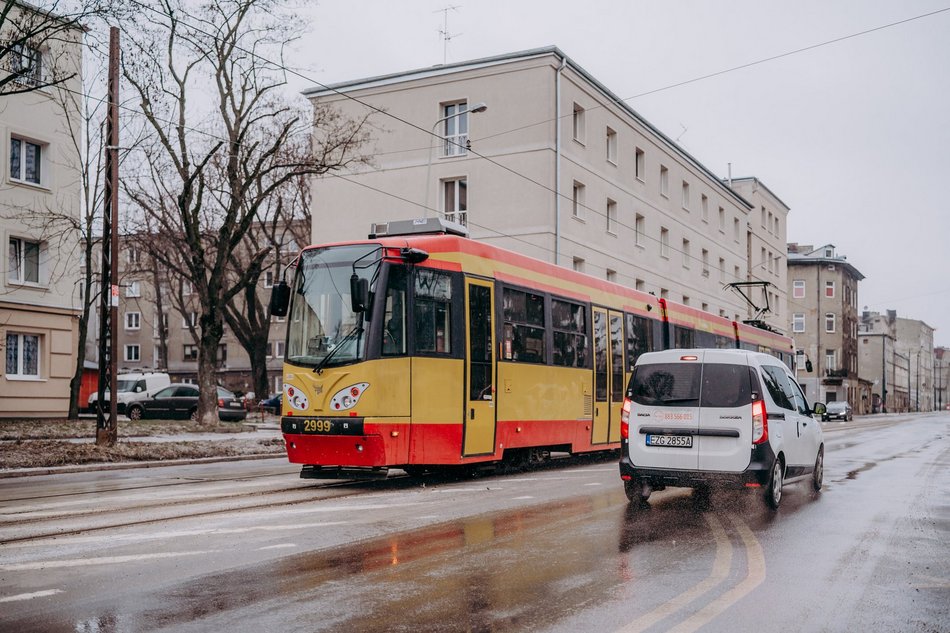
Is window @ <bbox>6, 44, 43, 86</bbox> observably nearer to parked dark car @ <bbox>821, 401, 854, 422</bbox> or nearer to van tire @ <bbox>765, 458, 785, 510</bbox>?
van tire @ <bbox>765, 458, 785, 510</bbox>

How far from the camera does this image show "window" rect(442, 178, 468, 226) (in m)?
35.7

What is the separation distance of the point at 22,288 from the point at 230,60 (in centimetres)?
1009

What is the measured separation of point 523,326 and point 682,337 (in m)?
8.64

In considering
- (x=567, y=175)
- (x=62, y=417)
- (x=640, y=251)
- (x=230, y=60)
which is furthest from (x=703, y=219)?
(x=62, y=417)

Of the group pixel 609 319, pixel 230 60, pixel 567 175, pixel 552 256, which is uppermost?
pixel 230 60

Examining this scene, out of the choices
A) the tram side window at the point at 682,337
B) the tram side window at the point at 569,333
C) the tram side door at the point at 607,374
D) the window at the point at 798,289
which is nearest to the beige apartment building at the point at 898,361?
the window at the point at 798,289

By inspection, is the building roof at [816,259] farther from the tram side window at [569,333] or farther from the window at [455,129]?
the tram side window at [569,333]

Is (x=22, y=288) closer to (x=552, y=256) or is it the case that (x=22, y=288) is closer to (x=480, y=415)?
(x=552, y=256)

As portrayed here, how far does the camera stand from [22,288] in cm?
3091

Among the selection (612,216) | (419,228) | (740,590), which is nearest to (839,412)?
(612,216)

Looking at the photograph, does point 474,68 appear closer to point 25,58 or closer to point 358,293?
point 25,58

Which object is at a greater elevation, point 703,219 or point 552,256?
point 703,219

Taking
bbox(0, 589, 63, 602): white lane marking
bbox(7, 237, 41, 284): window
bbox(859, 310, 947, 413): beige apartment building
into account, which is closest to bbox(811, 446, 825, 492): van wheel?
bbox(0, 589, 63, 602): white lane marking

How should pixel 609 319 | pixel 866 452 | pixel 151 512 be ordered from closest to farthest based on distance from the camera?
pixel 151 512
pixel 609 319
pixel 866 452
